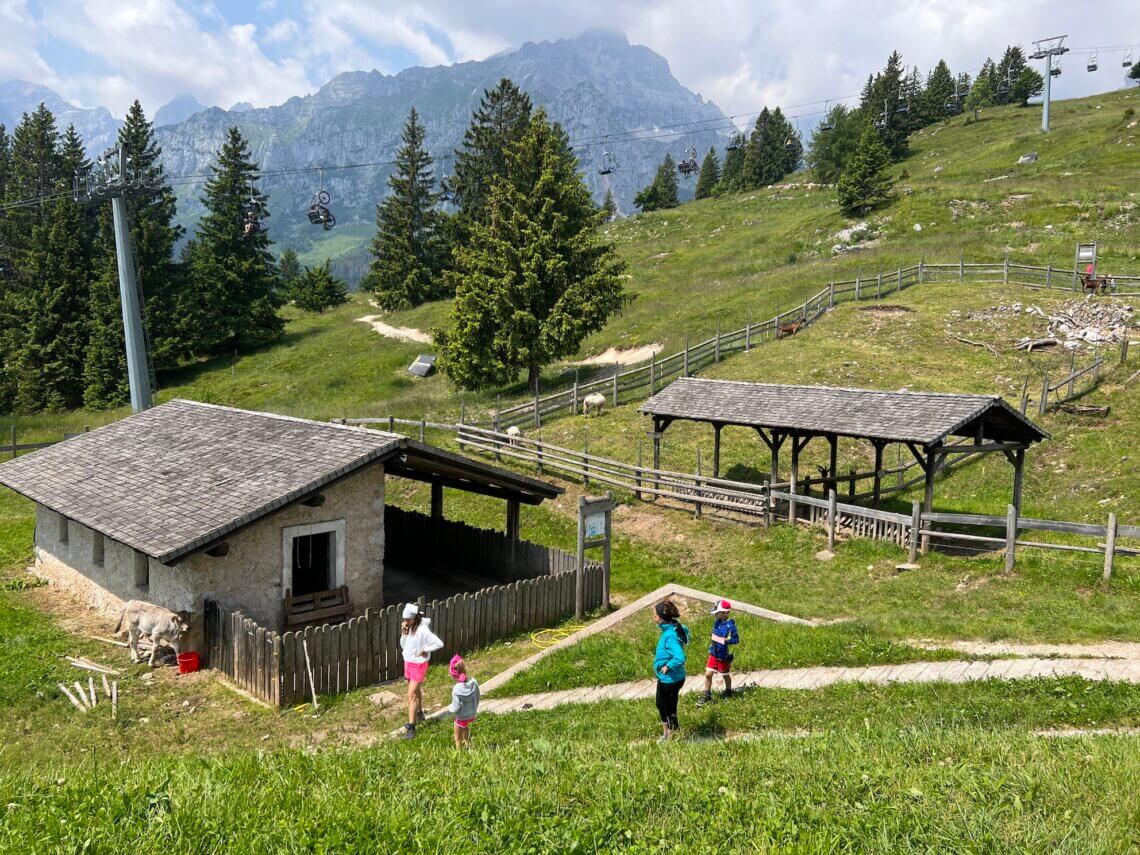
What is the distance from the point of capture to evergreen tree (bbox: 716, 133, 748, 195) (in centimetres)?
10451

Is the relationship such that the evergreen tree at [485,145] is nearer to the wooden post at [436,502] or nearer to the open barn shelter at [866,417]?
the open barn shelter at [866,417]

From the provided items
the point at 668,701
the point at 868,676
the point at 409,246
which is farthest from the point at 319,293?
the point at 668,701

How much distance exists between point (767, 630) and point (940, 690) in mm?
3404

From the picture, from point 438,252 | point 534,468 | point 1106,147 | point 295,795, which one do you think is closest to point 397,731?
point 295,795

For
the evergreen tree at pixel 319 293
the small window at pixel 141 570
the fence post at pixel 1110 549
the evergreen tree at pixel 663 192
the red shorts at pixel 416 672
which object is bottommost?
the small window at pixel 141 570

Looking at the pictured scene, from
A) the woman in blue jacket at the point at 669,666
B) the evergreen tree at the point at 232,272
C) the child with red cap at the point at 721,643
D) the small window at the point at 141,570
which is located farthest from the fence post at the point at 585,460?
the evergreen tree at the point at 232,272

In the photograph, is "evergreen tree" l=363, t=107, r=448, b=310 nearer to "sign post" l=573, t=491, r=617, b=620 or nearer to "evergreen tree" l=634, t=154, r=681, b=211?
"sign post" l=573, t=491, r=617, b=620

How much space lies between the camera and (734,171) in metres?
113

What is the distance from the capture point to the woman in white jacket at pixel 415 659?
10289 mm

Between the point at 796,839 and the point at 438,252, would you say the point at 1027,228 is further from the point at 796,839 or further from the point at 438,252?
the point at 796,839

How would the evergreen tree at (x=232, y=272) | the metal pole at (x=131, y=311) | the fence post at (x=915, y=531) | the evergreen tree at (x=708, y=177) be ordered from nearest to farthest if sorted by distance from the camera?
the fence post at (x=915, y=531) < the metal pole at (x=131, y=311) < the evergreen tree at (x=232, y=272) < the evergreen tree at (x=708, y=177)

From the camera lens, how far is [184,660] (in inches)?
525

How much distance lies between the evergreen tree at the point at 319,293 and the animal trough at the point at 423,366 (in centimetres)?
2390

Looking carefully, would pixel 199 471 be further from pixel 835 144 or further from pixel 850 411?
pixel 835 144
